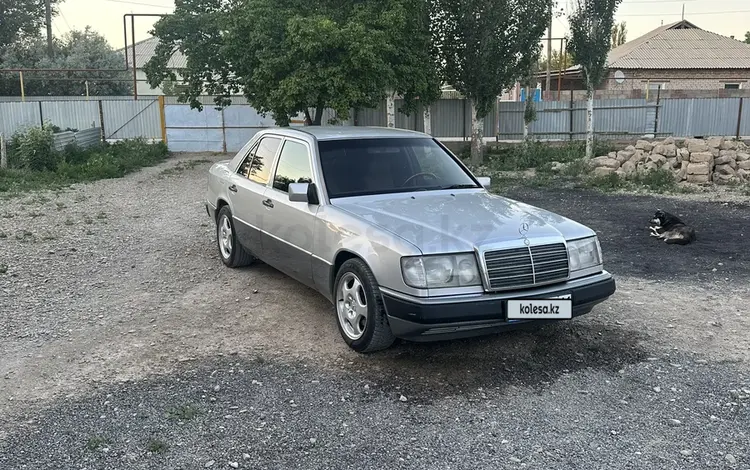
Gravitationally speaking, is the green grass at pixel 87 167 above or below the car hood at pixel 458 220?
below

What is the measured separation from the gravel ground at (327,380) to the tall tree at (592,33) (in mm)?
12361

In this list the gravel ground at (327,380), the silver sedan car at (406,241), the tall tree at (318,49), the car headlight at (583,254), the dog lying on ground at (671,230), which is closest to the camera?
the gravel ground at (327,380)

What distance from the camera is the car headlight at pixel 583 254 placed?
4.68m

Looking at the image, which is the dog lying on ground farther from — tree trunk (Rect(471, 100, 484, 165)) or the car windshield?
tree trunk (Rect(471, 100, 484, 165))

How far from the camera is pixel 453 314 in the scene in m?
4.16

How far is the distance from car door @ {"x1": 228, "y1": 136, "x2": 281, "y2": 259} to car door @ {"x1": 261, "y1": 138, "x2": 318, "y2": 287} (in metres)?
0.16

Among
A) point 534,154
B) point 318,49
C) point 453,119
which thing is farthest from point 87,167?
point 453,119

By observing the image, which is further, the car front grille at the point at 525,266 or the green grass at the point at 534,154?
the green grass at the point at 534,154

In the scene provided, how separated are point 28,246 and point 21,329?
3.41m

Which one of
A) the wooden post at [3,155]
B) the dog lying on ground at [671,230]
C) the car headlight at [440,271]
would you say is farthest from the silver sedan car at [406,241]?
the wooden post at [3,155]

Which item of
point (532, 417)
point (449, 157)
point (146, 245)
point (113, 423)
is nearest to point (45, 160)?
point (146, 245)

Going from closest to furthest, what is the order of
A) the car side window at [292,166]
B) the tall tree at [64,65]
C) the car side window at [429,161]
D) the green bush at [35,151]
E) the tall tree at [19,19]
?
1. the car side window at [292,166]
2. the car side window at [429,161]
3. the green bush at [35,151]
4. the tall tree at [64,65]
5. the tall tree at [19,19]

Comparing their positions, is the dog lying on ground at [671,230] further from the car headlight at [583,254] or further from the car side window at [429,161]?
the car headlight at [583,254]

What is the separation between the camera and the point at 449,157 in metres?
6.23
